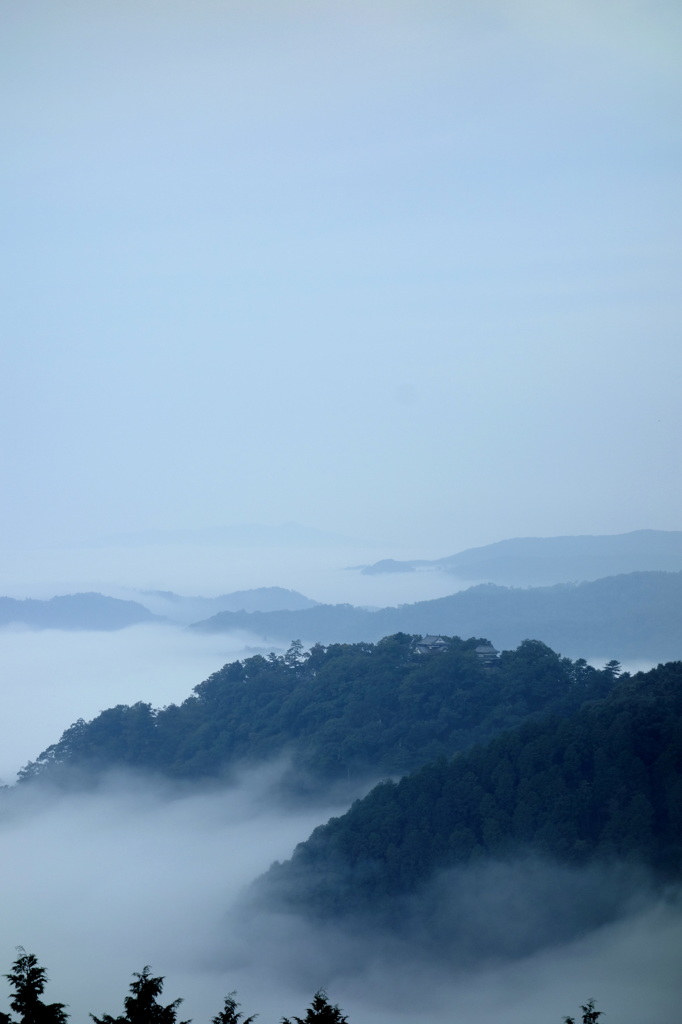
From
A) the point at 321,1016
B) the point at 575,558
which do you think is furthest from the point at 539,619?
the point at 321,1016

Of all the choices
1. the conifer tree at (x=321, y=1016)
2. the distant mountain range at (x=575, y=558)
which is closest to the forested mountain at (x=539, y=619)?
the distant mountain range at (x=575, y=558)

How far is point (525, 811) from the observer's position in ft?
122

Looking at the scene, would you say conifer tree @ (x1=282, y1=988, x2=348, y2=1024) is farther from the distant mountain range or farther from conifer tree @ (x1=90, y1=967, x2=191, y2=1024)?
the distant mountain range

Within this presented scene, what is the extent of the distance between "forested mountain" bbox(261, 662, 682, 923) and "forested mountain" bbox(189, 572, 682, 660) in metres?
77.9

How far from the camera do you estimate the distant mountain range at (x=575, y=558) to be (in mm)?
173750

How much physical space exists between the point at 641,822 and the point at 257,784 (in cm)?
2401

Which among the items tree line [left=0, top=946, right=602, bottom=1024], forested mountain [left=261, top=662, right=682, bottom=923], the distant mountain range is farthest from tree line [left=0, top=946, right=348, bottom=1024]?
the distant mountain range

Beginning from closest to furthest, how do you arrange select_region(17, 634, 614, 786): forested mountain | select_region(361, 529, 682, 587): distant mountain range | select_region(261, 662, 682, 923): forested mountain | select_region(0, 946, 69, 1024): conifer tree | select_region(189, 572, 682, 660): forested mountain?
1. select_region(0, 946, 69, 1024): conifer tree
2. select_region(261, 662, 682, 923): forested mountain
3. select_region(17, 634, 614, 786): forested mountain
4. select_region(189, 572, 682, 660): forested mountain
5. select_region(361, 529, 682, 587): distant mountain range

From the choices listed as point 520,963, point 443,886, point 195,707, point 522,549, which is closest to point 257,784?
point 195,707

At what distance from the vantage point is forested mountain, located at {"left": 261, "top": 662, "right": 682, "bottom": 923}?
117 ft

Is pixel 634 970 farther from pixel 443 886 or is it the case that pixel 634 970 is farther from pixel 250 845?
pixel 250 845

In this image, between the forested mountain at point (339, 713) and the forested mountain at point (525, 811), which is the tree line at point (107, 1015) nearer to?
the forested mountain at point (525, 811)

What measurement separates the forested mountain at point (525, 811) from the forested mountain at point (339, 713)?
6665 mm

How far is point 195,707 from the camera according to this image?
202 feet
